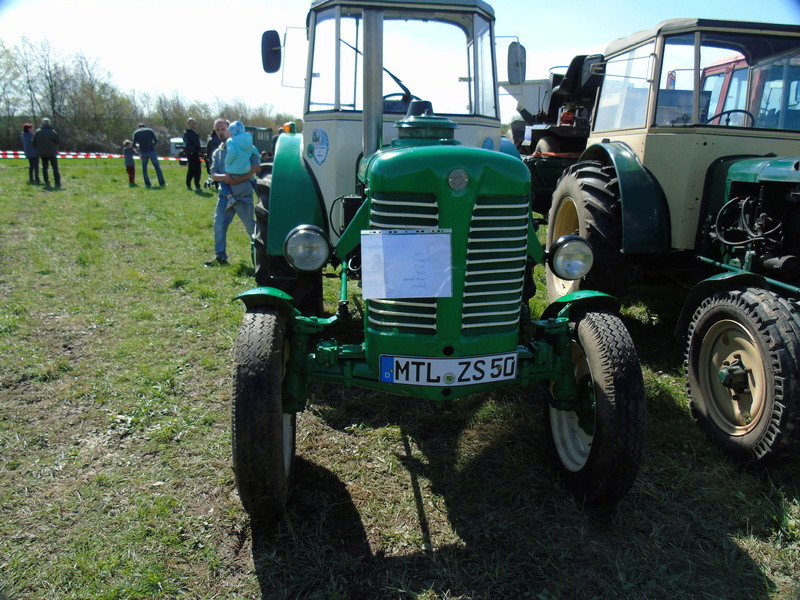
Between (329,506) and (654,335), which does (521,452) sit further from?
(654,335)

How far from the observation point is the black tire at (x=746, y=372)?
287 centimetres

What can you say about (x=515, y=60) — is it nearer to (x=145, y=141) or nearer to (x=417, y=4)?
(x=417, y=4)

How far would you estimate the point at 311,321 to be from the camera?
2.82 metres

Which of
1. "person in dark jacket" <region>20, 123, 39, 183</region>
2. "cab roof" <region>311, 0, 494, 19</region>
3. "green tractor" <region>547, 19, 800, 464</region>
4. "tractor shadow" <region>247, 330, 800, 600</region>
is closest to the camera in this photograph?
"tractor shadow" <region>247, 330, 800, 600</region>

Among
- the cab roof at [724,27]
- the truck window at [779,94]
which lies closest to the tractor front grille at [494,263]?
the cab roof at [724,27]

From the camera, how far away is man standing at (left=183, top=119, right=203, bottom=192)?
14.7 meters

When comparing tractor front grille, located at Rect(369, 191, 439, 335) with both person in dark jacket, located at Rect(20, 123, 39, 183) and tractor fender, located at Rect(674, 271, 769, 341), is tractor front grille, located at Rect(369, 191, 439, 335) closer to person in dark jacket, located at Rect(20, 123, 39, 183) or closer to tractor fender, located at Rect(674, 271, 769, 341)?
tractor fender, located at Rect(674, 271, 769, 341)

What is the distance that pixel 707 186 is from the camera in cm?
420

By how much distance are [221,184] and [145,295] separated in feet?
5.94

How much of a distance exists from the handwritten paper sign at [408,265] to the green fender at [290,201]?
1.23 metres

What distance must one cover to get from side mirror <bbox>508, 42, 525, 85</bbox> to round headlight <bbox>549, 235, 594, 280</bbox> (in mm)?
1696

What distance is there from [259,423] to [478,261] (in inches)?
44.9

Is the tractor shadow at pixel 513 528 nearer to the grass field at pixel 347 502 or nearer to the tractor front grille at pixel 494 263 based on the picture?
the grass field at pixel 347 502

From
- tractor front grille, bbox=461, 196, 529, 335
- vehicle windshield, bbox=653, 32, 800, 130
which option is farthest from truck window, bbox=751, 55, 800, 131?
tractor front grille, bbox=461, 196, 529, 335
